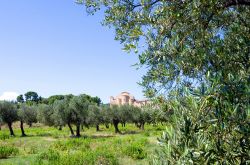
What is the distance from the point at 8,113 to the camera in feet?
218

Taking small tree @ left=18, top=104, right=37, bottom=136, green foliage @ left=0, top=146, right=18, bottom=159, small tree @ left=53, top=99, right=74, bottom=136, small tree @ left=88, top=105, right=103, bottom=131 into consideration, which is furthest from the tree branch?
small tree @ left=18, top=104, right=37, bottom=136

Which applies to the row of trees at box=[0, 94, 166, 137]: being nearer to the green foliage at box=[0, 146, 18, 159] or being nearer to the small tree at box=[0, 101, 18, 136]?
the small tree at box=[0, 101, 18, 136]

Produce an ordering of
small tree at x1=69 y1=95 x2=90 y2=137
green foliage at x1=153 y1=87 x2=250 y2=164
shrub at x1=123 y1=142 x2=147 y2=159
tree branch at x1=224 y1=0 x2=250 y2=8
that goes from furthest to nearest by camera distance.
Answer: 1. small tree at x1=69 y1=95 x2=90 y2=137
2. shrub at x1=123 y1=142 x2=147 y2=159
3. tree branch at x1=224 y1=0 x2=250 y2=8
4. green foliage at x1=153 y1=87 x2=250 y2=164

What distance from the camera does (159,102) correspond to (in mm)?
5383

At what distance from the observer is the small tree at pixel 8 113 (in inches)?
2576

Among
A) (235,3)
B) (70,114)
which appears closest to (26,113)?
(70,114)

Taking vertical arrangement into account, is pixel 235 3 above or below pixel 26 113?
below

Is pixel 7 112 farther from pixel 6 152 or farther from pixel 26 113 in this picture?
pixel 6 152

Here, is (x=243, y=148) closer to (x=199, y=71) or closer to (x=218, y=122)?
(x=218, y=122)

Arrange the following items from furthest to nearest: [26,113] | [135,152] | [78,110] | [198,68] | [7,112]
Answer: [26,113] → [7,112] → [78,110] → [135,152] → [198,68]

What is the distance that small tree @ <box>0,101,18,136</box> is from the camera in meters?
65.4

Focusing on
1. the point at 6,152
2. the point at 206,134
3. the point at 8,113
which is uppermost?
the point at 8,113

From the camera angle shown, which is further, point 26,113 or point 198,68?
Result: point 26,113

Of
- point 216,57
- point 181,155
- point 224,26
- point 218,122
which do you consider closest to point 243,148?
point 218,122
